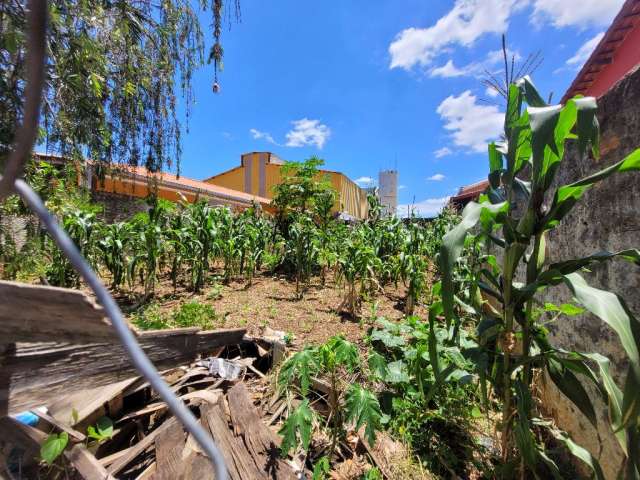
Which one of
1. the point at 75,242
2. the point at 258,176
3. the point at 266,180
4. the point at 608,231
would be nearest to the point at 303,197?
the point at 75,242

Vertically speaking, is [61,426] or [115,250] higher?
[115,250]

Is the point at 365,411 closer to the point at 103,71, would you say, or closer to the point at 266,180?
the point at 103,71

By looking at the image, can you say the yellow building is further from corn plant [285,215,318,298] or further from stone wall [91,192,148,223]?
corn plant [285,215,318,298]

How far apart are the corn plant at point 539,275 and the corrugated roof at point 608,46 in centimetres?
495

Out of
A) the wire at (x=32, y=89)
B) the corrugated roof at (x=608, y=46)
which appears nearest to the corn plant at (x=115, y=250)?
the wire at (x=32, y=89)

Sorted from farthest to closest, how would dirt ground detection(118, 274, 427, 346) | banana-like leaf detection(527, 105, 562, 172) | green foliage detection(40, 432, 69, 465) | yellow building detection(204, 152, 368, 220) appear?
yellow building detection(204, 152, 368, 220) < dirt ground detection(118, 274, 427, 346) < green foliage detection(40, 432, 69, 465) < banana-like leaf detection(527, 105, 562, 172)

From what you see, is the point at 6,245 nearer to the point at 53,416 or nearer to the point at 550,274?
the point at 53,416

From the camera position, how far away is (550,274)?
3.87 ft

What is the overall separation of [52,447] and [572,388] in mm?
2188

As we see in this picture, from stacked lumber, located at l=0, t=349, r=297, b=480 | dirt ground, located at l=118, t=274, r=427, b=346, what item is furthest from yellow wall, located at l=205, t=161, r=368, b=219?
stacked lumber, located at l=0, t=349, r=297, b=480

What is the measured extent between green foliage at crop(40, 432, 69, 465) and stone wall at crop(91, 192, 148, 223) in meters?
8.11

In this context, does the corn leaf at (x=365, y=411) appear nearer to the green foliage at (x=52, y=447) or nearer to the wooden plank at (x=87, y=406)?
the wooden plank at (x=87, y=406)

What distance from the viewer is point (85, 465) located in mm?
1400

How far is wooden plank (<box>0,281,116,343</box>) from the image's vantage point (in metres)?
0.91
